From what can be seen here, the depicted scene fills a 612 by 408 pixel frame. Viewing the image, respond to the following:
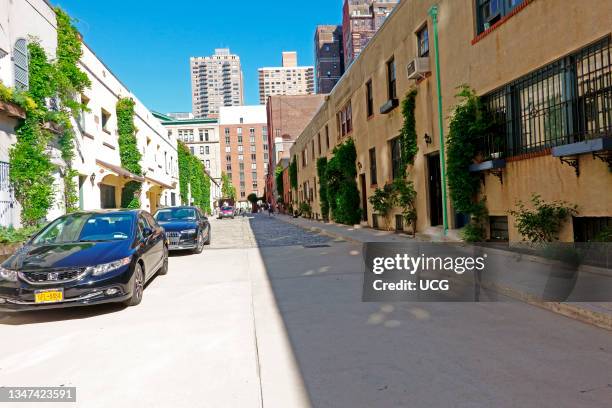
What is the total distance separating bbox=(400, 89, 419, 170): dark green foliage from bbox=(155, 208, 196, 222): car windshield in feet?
25.3

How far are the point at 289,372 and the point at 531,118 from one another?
287 inches

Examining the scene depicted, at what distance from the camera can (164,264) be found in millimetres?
9219

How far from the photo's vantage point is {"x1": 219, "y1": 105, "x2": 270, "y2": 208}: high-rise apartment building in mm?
122688

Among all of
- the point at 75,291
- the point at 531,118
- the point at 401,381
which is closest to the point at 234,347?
the point at 401,381

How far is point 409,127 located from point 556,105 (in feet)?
20.6

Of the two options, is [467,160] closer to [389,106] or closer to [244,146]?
[389,106]

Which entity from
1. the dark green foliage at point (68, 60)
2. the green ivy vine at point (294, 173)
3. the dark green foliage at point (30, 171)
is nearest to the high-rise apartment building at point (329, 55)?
the green ivy vine at point (294, 173)

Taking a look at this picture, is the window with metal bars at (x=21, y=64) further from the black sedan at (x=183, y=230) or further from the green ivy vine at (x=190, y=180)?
the green ivy vine at (x=190, y=180)

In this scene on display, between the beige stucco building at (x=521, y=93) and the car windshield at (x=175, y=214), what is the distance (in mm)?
7984

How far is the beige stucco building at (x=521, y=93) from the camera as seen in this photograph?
6.56m

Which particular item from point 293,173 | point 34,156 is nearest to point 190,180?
point 293,173

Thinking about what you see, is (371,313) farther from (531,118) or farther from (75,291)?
(531,118)

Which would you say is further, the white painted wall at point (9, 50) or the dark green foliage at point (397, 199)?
the dark green foliage at point (397, 199)

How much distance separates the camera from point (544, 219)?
734 cm
